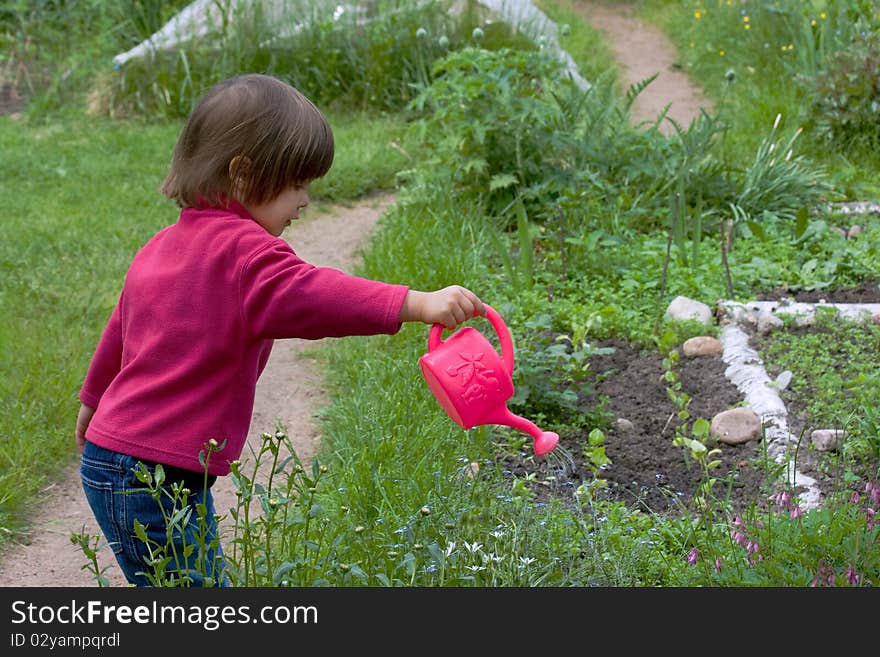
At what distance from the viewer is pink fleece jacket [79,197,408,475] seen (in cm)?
221

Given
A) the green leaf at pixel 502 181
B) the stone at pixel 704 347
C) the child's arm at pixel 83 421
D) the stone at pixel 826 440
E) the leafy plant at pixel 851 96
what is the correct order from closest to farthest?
the child's arm at pixel 83 421
the stone at pixel 826 440
the stone at pixel 704 347
the green leaf at pixel 502 181
the leafy plant at pixel 851 96

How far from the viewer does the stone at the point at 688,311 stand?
14.5 feet

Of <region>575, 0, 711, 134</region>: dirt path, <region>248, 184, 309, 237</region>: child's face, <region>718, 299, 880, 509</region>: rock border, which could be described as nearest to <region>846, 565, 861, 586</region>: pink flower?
<region>718, 299, 880, 509</region>: rock border

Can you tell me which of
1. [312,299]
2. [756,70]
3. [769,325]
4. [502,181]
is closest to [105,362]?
[312,299]

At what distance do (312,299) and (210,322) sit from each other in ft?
0.83

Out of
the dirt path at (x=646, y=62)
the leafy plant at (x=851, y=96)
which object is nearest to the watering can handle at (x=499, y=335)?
the leafy plant at (x=851, y=96)

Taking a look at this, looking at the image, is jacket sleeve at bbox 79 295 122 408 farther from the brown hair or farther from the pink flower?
the pink flower

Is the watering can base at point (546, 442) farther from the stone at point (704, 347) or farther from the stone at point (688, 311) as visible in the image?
the stone at point (688, 311)

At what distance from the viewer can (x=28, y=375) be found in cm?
412

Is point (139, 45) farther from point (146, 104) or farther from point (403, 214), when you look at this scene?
point (403, 214)

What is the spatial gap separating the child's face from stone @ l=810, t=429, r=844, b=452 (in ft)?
A: 6.12

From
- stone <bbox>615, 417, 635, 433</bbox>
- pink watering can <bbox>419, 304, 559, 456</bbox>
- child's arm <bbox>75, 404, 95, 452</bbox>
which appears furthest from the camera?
stone <bbox>615, 417, 635, 433</bbox>

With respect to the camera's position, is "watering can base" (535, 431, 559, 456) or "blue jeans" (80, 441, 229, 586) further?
"watering can base" (535, 431, 559, 456)

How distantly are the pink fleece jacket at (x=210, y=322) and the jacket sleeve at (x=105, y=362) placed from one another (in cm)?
15
